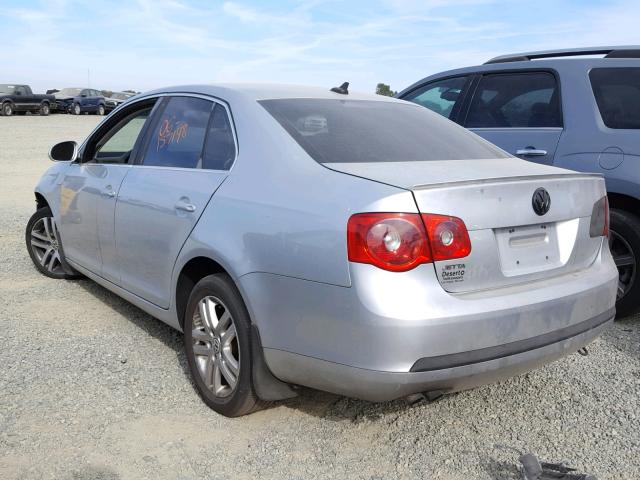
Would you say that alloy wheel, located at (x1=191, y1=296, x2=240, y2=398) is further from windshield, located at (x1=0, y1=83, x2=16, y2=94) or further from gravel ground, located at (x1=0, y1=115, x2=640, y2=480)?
windshield, located at (x1=0, y1=83, x2=16, y2=94)

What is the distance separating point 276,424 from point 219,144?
146 cm

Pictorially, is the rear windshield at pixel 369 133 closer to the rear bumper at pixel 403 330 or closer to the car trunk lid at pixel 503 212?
the car trunk lid at pixel 503 212

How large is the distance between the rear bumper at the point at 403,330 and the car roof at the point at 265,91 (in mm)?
1146

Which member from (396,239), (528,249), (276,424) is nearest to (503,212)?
(528,249)

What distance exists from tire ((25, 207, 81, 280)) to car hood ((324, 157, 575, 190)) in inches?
131

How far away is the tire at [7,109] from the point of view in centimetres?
3481

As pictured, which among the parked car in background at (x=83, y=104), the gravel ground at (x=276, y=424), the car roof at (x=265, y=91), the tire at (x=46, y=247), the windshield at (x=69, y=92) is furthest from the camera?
the windshield at (x=69, y=92)

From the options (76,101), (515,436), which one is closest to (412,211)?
(515,436)

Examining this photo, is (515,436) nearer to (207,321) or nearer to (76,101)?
(207,321)

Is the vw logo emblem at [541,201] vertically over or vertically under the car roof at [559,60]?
under

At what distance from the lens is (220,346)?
128 inches

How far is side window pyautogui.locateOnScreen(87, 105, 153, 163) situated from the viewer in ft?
14.4

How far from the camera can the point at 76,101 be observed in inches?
1614

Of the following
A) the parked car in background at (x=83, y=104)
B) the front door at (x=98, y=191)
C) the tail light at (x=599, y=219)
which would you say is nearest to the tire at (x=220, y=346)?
the front door at (x=98, y=191)
